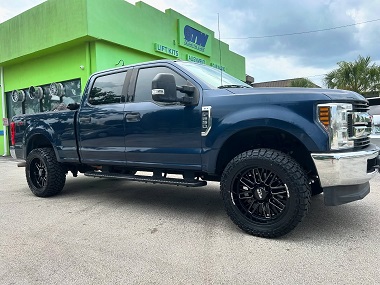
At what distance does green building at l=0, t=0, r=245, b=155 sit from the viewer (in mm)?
11523

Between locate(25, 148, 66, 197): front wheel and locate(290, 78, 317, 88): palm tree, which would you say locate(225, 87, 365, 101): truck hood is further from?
locate(290, 78, 317, 88): palm tree

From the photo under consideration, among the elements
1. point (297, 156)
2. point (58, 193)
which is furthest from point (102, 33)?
point (297, 156)

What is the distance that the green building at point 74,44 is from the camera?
11.5 meters

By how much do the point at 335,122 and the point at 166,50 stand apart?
12.0 meters

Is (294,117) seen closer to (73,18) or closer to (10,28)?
(73,18)

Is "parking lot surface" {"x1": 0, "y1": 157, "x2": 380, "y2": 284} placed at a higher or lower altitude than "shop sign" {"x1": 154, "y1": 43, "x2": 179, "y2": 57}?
lower

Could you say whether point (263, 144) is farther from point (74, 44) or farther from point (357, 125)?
point (74, 44)

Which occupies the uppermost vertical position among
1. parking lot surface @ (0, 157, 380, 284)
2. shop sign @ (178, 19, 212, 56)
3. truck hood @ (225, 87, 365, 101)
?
shop sign @ (178, 19, 212, 56)

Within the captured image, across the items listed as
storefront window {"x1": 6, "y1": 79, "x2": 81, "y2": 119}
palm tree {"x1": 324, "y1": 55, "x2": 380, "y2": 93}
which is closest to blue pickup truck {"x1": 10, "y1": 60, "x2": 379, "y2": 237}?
storefront window {"x1": 6, "y1": 79, "x2": 81, "y2": 119}

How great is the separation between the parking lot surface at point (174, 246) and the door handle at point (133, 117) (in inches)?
50.7

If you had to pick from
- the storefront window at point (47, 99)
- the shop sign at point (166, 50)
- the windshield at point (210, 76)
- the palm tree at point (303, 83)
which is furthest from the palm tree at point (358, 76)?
the windshield at point (210, 76)

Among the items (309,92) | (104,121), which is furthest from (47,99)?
(309,92)

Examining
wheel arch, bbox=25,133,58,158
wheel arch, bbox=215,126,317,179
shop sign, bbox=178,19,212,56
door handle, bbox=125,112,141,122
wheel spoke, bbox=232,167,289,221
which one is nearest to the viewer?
wheel spoke, bbox=232,167,289,221

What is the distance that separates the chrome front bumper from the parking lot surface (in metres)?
0.64
